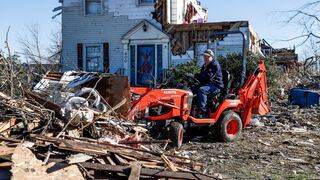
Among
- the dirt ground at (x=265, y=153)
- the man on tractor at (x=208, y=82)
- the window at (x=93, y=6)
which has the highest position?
the window at (x=93, y=6)

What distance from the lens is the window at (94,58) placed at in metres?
24.5

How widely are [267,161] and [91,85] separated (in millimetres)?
4284

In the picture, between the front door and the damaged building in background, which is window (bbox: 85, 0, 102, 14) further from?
the front door

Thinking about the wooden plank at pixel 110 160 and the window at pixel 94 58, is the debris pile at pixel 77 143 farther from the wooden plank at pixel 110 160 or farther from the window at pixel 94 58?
the window at pixel 94 58

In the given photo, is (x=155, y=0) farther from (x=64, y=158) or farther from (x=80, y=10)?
(x=64, y=158)

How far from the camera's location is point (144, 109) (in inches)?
407

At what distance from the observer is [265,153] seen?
32.3 feet

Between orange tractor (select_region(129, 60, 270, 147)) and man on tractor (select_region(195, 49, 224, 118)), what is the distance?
18cm

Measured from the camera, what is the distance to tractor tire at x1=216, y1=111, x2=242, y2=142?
11086 millimetres

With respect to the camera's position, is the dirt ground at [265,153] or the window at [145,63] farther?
the window at [145,63]

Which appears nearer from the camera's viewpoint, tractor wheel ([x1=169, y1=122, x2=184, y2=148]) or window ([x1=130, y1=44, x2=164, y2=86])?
tractor wheel ([x1=169, y1=122, x2=184, y2=148])

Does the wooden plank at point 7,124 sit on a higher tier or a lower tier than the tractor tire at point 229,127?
higher

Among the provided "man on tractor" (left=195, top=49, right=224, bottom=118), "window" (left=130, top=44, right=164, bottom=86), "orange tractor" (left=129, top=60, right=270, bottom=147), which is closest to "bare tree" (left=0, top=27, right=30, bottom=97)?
"orange tractor" (left=129, top=60, right=270, bottom=147)

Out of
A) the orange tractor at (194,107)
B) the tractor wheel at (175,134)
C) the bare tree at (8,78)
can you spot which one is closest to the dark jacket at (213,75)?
the orange tractor at (194,107)
